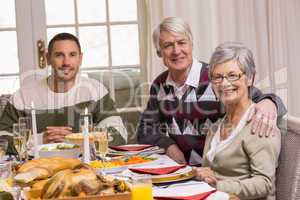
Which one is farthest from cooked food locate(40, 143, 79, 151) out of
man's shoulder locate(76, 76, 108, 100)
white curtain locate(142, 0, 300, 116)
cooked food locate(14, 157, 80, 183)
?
white curtain locate(142, 0, 300, 116)

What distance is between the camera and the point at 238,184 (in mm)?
1658

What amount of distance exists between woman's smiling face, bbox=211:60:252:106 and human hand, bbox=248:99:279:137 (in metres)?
0.07

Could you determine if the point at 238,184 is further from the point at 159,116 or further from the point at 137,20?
the point at 137,20

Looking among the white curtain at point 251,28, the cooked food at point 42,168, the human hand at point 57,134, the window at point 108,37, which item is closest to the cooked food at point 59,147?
the human hand at point 57,134

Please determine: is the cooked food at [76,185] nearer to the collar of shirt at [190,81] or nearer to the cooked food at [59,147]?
the cooked food at [59,147]

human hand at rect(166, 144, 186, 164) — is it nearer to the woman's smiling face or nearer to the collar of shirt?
the collar of shirt

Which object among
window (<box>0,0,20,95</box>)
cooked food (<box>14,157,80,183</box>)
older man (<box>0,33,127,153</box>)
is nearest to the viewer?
cooked food (<box>14,157,80,183</box>)

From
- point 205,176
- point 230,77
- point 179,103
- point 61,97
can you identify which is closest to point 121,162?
point 205,176

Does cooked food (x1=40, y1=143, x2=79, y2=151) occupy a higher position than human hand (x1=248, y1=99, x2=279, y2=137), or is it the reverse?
human hand (x1=248, y1=99, x2=279, y2=137)

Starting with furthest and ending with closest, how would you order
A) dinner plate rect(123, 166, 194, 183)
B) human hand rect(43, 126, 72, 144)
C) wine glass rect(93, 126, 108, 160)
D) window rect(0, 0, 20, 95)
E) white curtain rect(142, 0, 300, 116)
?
window rect(0, 0, 20, 95)
white curtain rect(142, 0, 300, 116)
human hand rect(43, 126, 72, 144)
wine glass rect(93, 126, 108, 160)
dinner plate rect(123, 166, 194, 183)

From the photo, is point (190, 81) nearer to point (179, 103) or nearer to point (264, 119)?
point (179, 103)

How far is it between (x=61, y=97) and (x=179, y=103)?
0.71 meters

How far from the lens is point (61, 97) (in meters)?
2.78

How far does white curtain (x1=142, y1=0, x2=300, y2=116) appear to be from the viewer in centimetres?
345
